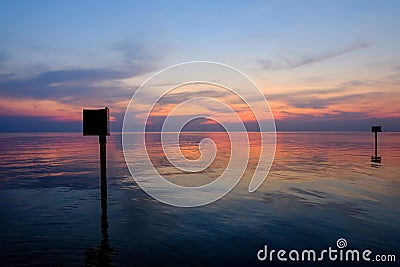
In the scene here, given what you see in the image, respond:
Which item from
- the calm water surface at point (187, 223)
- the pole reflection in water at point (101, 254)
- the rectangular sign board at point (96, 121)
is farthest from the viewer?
the rectangular sign board at point (96, 121)

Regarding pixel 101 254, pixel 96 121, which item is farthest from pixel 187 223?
pixel 96 121

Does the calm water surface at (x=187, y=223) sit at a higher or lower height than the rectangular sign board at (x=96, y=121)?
lower

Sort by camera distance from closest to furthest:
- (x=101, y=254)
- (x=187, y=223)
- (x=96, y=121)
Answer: (x=101, y=254), (x=187, y=223), (x=96, y=121)

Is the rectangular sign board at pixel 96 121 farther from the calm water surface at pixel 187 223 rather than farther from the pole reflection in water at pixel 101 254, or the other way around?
the pole reflection in water at pixel 101 254

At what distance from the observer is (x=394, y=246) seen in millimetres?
10531

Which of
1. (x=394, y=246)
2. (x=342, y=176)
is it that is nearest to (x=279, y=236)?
(x=394, y=246)

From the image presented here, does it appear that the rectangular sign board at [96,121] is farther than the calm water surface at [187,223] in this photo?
Yes

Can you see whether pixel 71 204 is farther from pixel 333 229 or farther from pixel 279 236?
pixel 333 229

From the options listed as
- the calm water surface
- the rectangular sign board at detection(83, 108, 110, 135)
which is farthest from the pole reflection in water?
the rectangular sign board at detection(83, 108, 110, 135)

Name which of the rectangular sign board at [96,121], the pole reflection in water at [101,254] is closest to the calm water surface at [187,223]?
the pole reflection in water at [101,254]

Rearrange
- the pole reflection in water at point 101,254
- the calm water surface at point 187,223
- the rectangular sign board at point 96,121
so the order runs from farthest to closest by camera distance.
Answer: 1. the rectangular sign board at point 96,121
2. the calm water surface at point 187,223
3. the pole reflection in water at point 101,254

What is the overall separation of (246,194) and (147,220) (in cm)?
704

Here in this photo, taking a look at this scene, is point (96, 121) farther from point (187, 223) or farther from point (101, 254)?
point (101, 254)

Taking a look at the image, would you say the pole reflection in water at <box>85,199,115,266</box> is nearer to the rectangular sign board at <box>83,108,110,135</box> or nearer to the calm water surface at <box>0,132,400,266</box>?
the calm water surface at <box>0,132,400,266</box>
